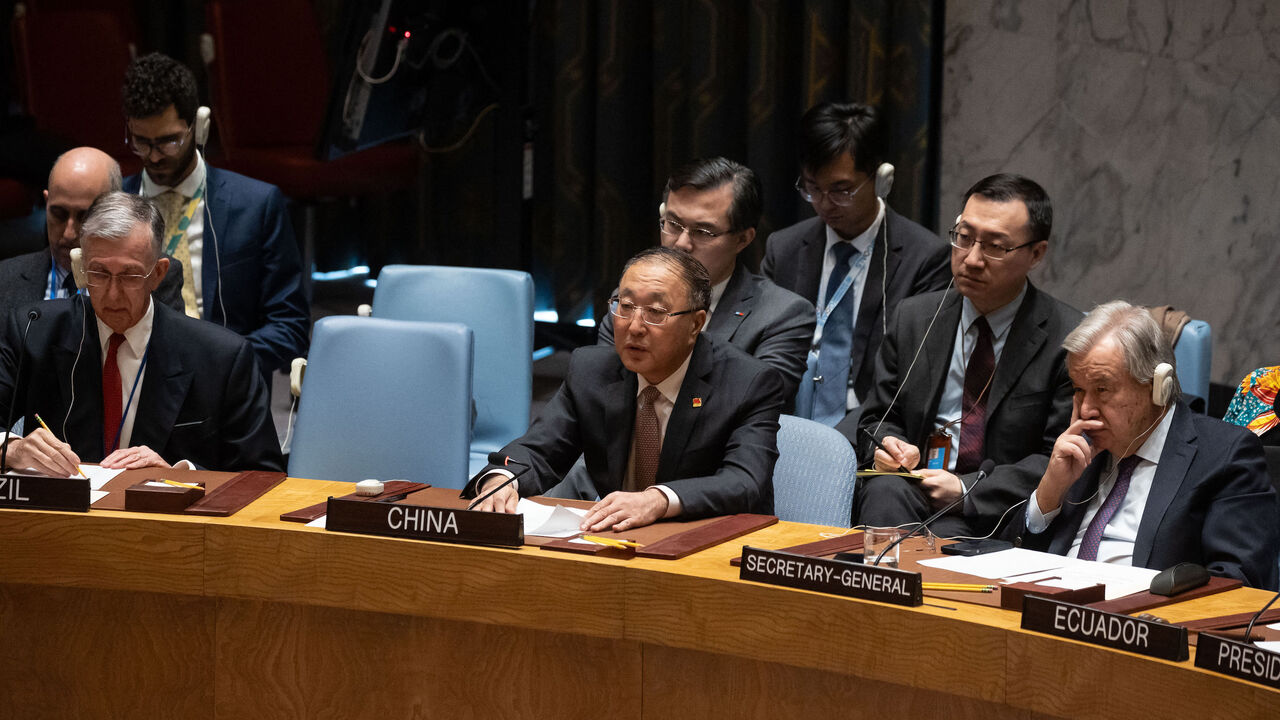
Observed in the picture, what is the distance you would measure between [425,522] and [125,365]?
104 centimetres

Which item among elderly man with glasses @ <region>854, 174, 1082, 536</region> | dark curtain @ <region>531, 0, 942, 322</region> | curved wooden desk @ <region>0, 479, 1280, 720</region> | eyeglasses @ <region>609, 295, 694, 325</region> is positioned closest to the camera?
curved wooden desk @ <region>0, 479, 1280, 720</region>

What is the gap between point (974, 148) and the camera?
4906 millimetres

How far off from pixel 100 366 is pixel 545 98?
3.45 meters

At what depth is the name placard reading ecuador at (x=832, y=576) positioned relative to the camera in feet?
6.41

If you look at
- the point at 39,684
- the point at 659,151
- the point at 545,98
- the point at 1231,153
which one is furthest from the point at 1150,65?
the point at 39,684

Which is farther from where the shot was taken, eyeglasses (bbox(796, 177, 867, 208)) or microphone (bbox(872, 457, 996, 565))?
eyeglasses (bbox(796, 177, 867, 208))

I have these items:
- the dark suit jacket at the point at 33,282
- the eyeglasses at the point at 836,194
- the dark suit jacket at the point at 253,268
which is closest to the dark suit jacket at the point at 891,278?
the eyeglasses at the point at 836,194

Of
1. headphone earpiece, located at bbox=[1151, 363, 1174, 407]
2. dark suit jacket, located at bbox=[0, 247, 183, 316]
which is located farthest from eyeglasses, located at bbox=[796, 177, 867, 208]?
dark suit jacket, located at bbox=[0, 247, 183, 316]

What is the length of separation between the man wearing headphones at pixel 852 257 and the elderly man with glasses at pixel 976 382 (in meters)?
0.58

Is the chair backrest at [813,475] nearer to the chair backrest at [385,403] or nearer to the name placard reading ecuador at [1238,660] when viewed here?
the chair backrest at [385,403]

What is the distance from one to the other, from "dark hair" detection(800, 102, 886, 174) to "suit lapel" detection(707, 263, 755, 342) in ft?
1.84

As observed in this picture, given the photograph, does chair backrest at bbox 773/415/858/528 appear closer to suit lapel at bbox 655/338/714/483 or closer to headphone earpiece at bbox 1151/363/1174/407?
suit lapel at bbox 655/338/714/483

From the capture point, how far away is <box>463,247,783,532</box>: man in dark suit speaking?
8.56 feet

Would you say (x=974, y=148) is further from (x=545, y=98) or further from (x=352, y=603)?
(x=352, y=603)
